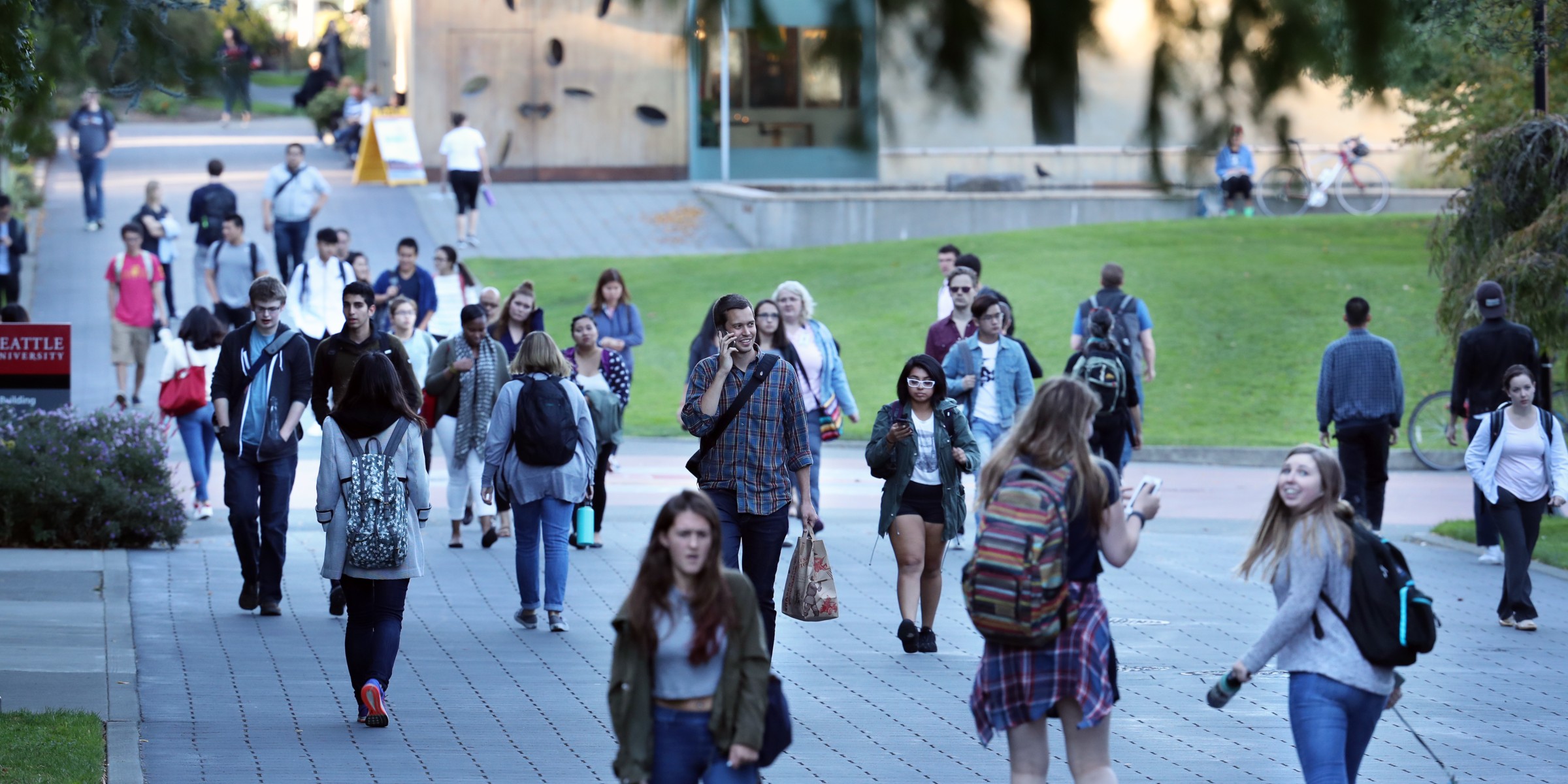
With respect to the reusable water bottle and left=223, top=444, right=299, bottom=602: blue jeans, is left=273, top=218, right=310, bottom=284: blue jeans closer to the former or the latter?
left=223, top=444, right=299, bottom=602: blue jeans

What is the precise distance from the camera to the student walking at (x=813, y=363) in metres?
11.6

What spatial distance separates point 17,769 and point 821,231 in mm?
24469

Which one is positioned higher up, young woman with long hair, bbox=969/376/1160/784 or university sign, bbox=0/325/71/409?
university sign, bbox=0/325/71/409

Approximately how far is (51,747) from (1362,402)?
854 cm

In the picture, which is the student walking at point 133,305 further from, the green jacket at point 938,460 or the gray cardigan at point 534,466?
the green jacket at point 938,460

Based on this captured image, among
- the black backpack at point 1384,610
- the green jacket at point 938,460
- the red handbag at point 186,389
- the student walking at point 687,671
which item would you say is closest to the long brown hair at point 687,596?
the student walking at point 687,671

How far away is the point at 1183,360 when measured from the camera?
21.3 meters

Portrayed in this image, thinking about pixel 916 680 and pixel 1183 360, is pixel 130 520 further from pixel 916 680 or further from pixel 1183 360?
pixel 1183 360

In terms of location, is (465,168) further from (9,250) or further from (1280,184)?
(1280,184)

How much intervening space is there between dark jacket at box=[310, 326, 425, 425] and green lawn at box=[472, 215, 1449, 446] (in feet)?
29.0

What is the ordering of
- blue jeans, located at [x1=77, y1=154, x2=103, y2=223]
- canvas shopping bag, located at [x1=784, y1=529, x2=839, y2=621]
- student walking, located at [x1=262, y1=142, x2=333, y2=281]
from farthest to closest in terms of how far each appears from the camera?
blue jeans, located at [x1=77, y1=154, x2=103, y2=223], student walking, located at [x1=262, y1=142, x2=333, y2=281], canvas shopping bag, located at [x1=784, y1=529, x2=839, y2=621]

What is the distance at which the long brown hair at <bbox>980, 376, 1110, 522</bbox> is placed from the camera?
543cm

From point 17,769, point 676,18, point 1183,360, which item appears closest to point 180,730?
point 17,769

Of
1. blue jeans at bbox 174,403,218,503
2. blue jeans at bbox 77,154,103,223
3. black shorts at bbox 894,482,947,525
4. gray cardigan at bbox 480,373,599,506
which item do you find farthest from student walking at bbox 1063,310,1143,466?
blue jeans at bbox 77,154,103,223
